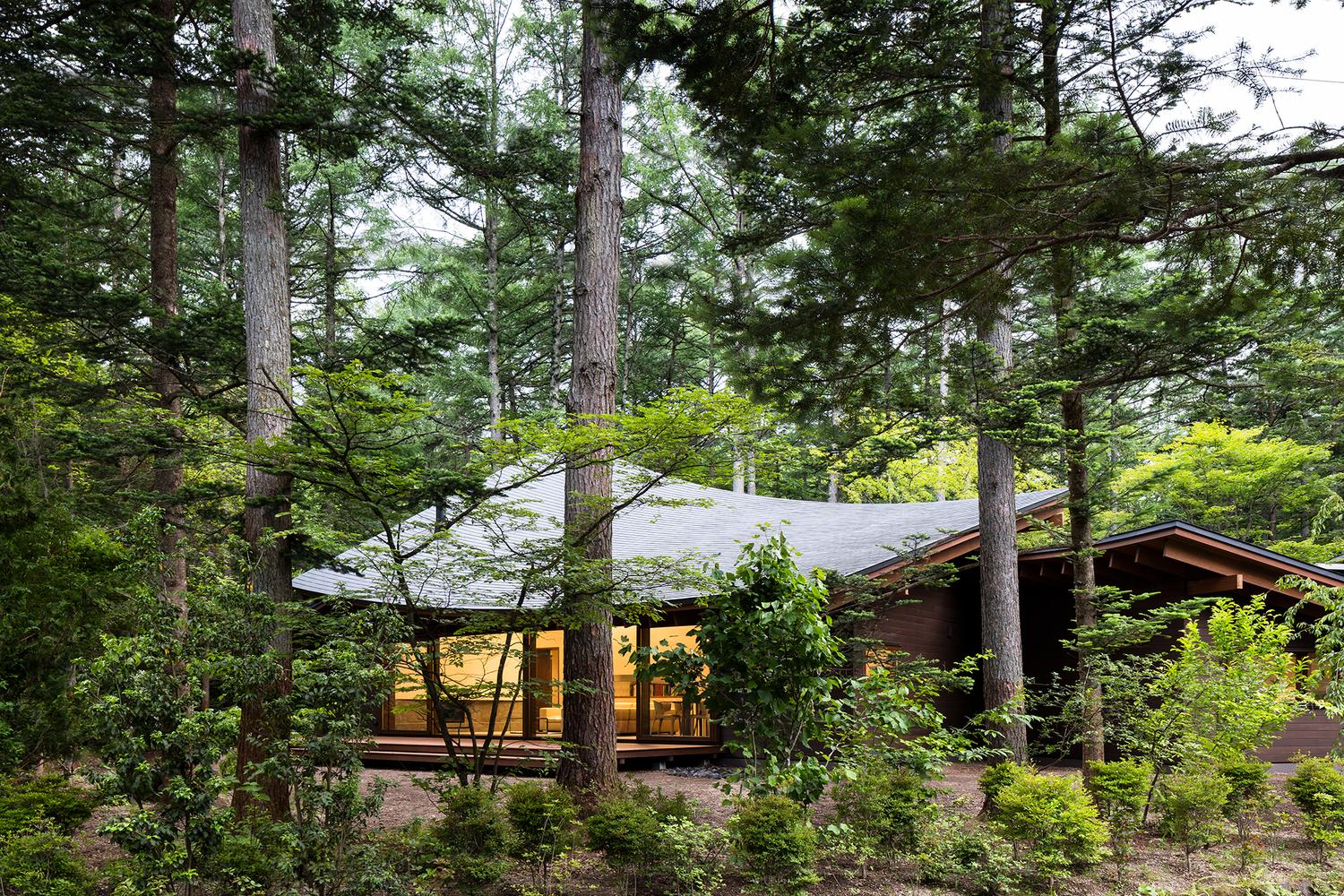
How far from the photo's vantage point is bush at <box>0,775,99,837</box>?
5.10m

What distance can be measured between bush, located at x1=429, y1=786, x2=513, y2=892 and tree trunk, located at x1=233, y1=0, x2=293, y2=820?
1879 mm

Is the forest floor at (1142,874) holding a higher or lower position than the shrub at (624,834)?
lower

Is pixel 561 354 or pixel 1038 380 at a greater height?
pixel 561 354

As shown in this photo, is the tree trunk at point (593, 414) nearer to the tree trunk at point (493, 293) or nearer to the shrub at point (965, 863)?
the shrub at point (965, 863)

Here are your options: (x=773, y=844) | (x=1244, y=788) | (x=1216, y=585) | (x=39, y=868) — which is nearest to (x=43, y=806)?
(x=39, y=868)

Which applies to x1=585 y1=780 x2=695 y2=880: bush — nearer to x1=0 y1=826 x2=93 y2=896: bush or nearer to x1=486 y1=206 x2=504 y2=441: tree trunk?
x1=0 y1=826 x2=93 y2=896: bush

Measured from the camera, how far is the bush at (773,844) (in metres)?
5.16

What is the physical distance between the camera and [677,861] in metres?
5.44

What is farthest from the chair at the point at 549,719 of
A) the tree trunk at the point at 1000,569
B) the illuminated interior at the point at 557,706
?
the tree trunk at the point at 1000,569

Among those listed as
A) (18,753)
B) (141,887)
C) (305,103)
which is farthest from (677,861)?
(305,103)

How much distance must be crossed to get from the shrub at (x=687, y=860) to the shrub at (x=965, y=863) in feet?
4.63

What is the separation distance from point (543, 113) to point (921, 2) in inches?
596

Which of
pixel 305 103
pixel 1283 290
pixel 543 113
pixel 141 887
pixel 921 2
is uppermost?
pixel 543 113

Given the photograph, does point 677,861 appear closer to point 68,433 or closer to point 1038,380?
point 1038,380
